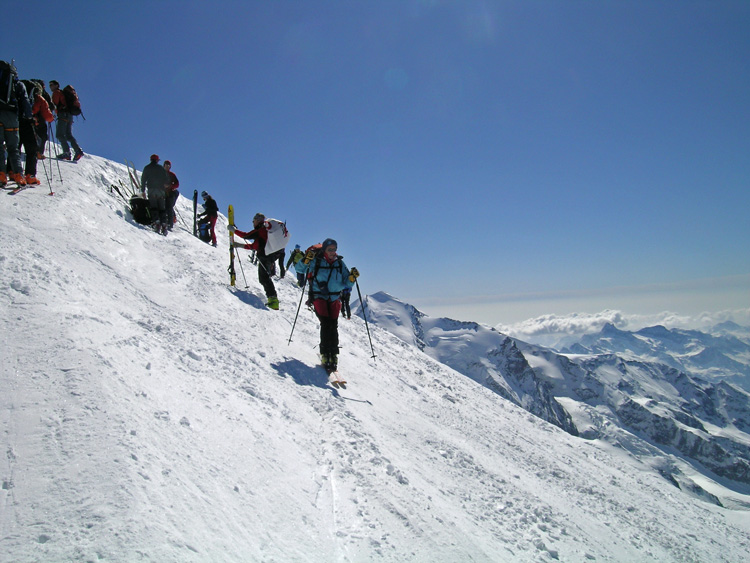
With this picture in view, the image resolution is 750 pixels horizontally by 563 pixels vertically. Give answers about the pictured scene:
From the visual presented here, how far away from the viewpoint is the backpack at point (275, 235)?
45.2 feet

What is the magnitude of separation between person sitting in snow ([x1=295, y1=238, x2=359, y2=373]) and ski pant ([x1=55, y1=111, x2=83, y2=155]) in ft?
43.5

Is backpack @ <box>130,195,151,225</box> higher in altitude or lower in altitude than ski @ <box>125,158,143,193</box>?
lower

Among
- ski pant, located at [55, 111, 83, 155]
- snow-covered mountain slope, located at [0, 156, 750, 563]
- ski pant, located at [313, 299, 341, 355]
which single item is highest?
ski pant, located at [55, 111, 83, 155]

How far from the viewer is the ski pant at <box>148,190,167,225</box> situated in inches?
563

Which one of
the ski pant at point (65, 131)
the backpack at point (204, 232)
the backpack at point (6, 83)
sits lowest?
the backpack at point (204, 232)

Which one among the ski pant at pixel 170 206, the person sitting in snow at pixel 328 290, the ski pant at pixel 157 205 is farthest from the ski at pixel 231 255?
the person sitting in snow at pixel 328 290

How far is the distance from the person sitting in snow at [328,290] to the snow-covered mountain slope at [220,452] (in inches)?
22.2

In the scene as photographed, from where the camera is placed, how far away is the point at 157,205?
47.3ft

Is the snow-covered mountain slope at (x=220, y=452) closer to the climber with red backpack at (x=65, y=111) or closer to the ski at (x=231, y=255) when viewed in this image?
the ski at (x=231, y=255)

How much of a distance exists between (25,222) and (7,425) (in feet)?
21.8

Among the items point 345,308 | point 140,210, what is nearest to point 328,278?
point 345,308

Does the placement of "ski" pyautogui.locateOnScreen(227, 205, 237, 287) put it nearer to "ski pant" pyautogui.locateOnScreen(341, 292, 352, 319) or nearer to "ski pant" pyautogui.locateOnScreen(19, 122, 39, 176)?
"ski pant" pyautogui.locateOnScreen(341, 292, 352, 319)

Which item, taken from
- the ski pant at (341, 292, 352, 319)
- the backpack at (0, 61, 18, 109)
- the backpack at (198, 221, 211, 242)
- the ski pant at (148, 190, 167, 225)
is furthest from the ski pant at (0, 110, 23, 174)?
the ski pant at (341, 292, 352, 319)

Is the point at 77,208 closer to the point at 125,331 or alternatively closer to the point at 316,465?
the point at 125,331
